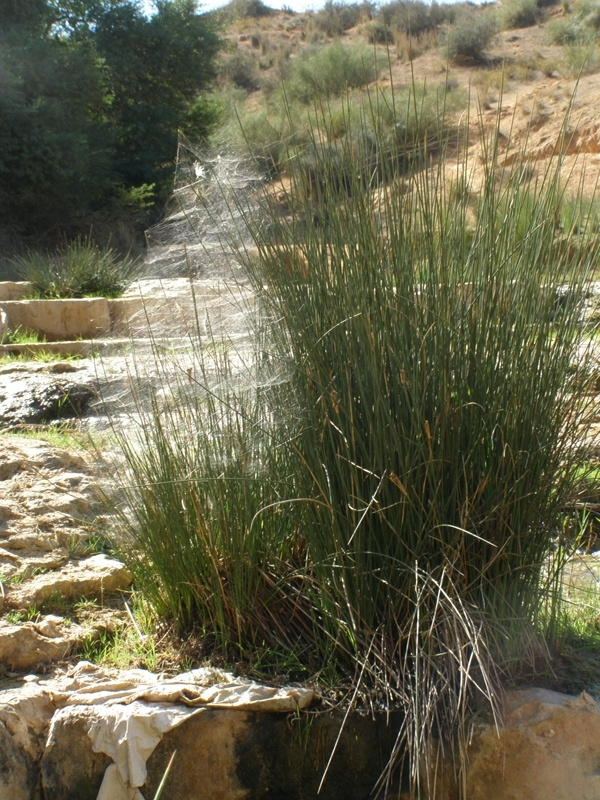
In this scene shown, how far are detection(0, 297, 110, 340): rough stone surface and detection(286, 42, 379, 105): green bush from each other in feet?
8.44

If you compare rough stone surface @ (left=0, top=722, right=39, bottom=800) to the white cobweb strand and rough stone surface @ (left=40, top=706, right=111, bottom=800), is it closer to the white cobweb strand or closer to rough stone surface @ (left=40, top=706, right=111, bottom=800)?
rough stone surface @ (left=40, top=706, right=111, bottom=800)

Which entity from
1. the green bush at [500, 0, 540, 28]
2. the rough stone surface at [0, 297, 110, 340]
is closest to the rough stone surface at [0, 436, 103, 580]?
the rough stone surface at [0, 297, 110, 340]

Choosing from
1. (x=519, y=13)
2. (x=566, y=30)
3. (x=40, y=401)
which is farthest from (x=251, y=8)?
(x=40, y=401)

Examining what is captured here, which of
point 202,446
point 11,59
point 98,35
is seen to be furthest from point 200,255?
point 98,35

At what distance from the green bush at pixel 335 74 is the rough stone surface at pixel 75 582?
1627 millimetres

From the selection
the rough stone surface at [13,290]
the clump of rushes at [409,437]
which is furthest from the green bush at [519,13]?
the clump of rushes at [409,437]

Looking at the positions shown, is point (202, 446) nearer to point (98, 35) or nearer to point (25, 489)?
point (25, 489)

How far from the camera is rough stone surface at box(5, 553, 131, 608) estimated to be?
2525mm

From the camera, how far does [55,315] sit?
289 inches

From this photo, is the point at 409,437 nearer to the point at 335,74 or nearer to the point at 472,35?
the point at 335,74

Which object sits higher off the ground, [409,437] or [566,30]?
[566,30]

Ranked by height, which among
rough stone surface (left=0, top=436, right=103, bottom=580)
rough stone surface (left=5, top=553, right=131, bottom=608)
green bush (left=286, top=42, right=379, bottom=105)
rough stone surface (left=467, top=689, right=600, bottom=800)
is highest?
green bush (left=286, top=42, right=379, bottom=105)

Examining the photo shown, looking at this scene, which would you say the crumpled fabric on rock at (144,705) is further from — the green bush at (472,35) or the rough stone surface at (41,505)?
the green bush at (472,35)

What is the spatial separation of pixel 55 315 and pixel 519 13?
63.6 feet
